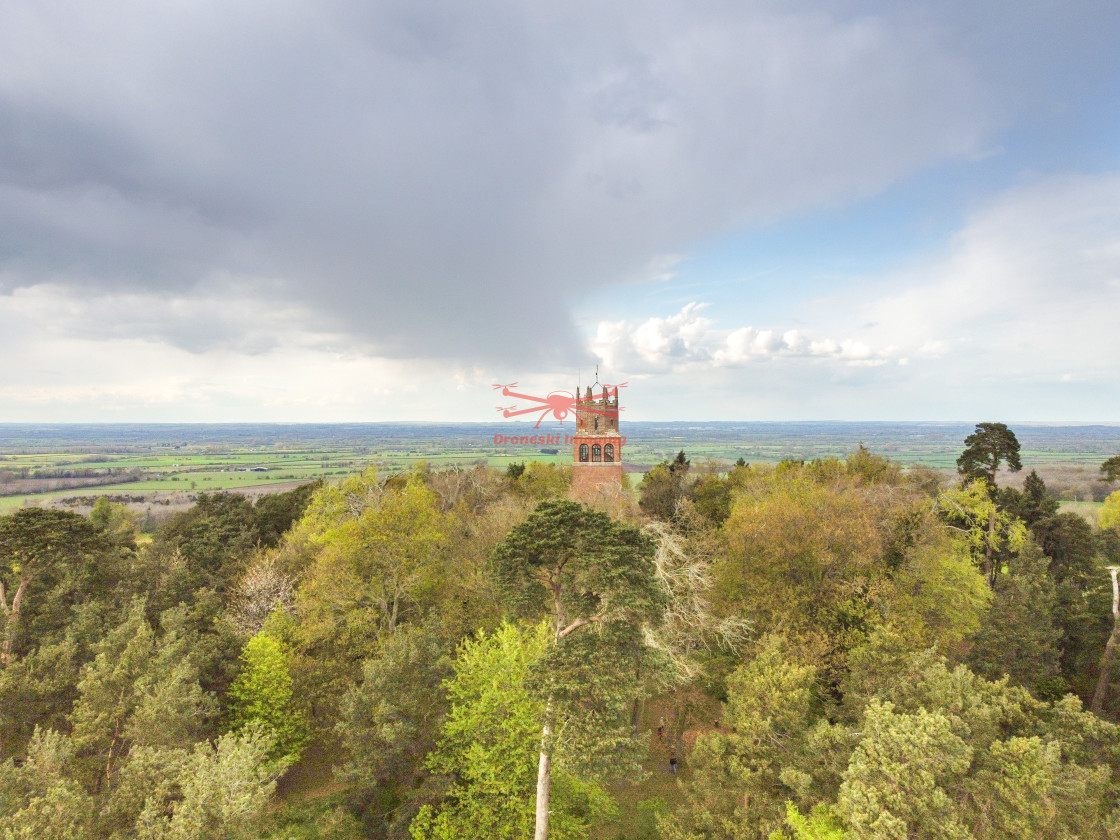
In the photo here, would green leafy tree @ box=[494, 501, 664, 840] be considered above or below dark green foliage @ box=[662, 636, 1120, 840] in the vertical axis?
above

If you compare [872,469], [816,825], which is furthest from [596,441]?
[816,825]

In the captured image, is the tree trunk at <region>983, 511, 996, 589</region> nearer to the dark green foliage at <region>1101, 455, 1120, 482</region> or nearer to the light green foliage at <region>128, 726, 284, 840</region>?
the dark green foliage at <region>1101, 455, 1120, 482</region>

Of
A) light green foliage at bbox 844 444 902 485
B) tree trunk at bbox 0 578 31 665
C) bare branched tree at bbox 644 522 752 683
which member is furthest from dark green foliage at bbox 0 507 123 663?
light green foliage at bbox 844 444 902 485

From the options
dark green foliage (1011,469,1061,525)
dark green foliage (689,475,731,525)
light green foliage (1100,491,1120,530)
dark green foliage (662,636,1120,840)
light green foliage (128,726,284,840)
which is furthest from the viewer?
dark green foliage (689,475,731,525)

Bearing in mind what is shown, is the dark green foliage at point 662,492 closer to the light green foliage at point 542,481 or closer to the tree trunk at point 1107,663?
the light green foliage at point 542,481

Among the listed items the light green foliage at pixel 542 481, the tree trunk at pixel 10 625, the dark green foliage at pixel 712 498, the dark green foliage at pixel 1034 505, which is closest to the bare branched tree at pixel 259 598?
the tree trunk at pixel 10 625

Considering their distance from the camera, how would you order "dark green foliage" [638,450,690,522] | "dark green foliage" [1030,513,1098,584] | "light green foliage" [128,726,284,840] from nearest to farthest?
"light green foliage" [128,726,284,840], "dark green foliage" [1030,513,1098,584], "dark green foliage" [638,450,690,522]

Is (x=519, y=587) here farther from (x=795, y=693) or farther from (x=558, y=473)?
(x=558, y=473)
